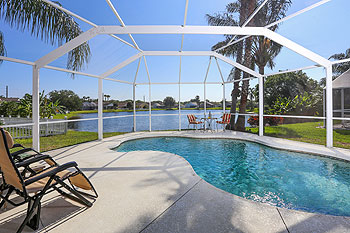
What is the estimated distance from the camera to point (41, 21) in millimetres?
4711

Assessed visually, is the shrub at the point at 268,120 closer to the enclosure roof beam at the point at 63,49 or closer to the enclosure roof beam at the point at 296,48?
the enclosure roof beam at the point at 296,48

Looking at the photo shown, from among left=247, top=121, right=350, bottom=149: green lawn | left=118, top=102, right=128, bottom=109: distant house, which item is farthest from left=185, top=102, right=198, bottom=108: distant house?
left=247, top=121, right=350, bottom=149: green lawn

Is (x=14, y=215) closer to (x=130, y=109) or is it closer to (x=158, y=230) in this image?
(x=158, y=230)

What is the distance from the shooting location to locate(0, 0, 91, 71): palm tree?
4.21 m

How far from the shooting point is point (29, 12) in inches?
175

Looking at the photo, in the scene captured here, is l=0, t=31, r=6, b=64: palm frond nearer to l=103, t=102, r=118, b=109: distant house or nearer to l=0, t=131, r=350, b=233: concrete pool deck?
l=0, t=131, r=350, b=233: concrete pool deck

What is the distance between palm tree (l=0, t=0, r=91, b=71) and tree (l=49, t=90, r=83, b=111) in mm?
2093

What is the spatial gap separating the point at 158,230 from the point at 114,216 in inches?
21.4

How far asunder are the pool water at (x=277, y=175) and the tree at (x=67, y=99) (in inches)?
181

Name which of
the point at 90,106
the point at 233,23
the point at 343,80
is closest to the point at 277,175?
the point at 233,23

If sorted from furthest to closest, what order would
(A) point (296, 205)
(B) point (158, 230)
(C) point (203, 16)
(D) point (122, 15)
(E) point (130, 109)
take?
(E) point (130, 109), (C) point (203, 16), (D) point (122, 15), (A) point (296, 205), (B) point (158, 230)

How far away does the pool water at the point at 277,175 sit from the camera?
8.63 ft

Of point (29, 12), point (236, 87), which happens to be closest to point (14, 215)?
point (29, 12)

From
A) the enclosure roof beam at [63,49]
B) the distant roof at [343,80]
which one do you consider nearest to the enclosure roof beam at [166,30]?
the enclosure roof beam at [63,49]
